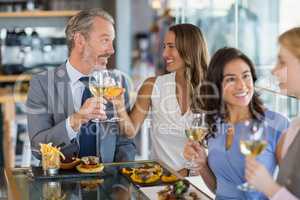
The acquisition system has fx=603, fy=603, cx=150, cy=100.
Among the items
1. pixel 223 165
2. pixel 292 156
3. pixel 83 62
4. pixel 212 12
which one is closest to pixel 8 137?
pixel 212 12

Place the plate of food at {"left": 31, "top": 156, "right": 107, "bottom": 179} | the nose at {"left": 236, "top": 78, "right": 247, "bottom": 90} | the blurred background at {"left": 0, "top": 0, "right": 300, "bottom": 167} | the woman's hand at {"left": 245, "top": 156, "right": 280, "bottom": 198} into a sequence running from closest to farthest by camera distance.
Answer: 1. the woman's hand at {"left": 245, "top": 156, "right": 280, "bottom": 198}
2. the nose at {"left": 236, "top": 78, "right": 247, "bottom": 90}
3. the plate of food at {"left": 31, "top": 156, "right": 107, "bottom": 179}
4. the blurred background at {"left": 0, "top": 0, "right": 300, "bottom": 167}

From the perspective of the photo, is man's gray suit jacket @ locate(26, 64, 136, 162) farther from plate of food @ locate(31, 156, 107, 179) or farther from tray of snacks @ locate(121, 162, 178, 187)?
tray of snacks @ locate(121, 162, 178, 187)

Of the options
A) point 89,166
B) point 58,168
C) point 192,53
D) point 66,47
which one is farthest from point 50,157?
point 66,47

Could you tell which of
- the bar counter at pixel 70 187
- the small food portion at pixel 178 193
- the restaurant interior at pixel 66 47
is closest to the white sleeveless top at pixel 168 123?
the restaurant interior at pixel 66 47

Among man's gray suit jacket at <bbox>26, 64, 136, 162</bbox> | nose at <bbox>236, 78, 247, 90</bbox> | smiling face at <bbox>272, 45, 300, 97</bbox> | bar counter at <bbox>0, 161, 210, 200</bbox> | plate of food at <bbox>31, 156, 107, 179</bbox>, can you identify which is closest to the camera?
smiling face at <bbox>272, 45, 300, 97</bbox>

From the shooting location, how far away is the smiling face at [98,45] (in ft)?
9.09

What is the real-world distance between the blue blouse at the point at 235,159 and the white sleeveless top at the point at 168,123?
0.60m

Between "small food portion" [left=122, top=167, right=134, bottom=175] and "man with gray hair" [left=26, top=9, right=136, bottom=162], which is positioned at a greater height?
"man with gray hair" [left=26, top=9, right=136, bottom=162]

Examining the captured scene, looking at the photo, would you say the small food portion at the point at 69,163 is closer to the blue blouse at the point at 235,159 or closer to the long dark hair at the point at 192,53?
the blue blouse at the point at 235,159

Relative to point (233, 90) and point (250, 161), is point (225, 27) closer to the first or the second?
point (233, 90)

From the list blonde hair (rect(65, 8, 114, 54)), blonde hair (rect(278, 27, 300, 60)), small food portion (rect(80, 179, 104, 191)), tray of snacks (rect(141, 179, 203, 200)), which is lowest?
small food portion (rect(80, 179, 104, 191))

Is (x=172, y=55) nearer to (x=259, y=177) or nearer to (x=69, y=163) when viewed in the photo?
(x=69, y=163)

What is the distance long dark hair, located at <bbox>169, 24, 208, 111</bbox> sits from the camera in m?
2.82

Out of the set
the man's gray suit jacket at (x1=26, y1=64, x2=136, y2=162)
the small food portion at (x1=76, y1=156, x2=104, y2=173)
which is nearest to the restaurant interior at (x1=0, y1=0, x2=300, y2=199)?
the small food portion at (x1=76, y1=156, x2=104, y2=173)
